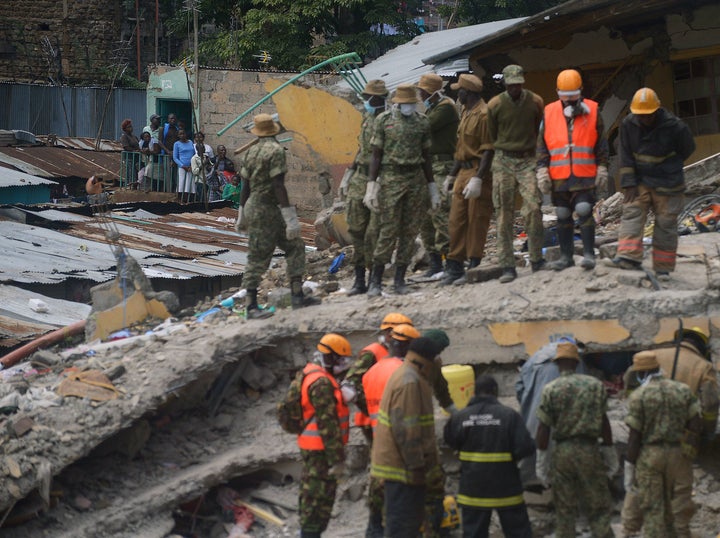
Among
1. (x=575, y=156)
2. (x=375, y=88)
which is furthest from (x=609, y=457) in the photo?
(x=375, y=88)

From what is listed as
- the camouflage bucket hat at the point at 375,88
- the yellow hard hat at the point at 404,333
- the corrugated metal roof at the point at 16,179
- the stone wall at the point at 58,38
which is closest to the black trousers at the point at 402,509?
the yellow hard hat at the point at 404,333

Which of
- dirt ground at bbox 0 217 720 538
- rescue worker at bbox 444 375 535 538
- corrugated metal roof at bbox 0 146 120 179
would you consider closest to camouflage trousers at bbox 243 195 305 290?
dirt ground at bbox 0 217 720 538

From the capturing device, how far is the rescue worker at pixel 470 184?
34.4 ft

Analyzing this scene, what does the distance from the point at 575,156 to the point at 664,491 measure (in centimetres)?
309

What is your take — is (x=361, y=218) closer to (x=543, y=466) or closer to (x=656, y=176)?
(x=656, y=176)

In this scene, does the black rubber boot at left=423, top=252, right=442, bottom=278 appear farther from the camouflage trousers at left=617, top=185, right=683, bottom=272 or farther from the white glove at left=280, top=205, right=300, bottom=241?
the camouflage trousers at left=617, top=185, right=683, bottom=272

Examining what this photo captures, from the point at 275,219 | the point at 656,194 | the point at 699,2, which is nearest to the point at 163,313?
the point at 275,219

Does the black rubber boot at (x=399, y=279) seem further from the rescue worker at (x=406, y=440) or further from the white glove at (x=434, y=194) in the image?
the rescue worker at (x=406, y=440)

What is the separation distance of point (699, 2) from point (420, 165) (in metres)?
5.55

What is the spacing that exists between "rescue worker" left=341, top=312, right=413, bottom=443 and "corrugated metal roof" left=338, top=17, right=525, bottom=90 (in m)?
6.46

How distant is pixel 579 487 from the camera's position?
26.9 ft

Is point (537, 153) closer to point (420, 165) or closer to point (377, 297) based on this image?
point (420, 165)

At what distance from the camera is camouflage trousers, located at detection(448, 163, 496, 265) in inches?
418

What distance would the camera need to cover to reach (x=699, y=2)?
558 inches
